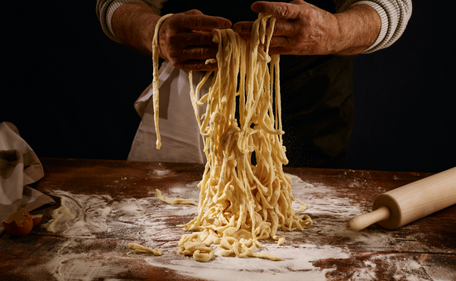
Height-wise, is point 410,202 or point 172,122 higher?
point 172,122

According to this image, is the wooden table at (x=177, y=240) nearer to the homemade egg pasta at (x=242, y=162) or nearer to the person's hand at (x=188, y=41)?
the homemade egg pasta at (x=242, y=162)

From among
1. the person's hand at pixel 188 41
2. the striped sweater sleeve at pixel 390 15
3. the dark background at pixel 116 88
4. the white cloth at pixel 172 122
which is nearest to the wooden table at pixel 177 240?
the white cloth at pixel 172 122

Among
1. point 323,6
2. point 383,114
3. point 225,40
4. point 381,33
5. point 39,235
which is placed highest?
point 323,6

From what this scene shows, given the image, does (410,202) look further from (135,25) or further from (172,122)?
(135,25)

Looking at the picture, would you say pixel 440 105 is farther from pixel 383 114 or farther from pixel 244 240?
pixel 244 240

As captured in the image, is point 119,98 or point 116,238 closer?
point 116,238

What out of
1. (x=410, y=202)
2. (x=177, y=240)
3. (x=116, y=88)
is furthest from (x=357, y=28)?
(x=116, y=88)

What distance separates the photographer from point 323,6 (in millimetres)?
2018

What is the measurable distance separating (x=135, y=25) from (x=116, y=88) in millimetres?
1342

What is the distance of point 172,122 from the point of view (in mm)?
1981

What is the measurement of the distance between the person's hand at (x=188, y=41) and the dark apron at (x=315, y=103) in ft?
2.47

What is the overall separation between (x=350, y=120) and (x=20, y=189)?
5.57 feet

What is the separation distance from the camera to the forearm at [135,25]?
159cm

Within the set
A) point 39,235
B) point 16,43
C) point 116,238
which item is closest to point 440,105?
point 116,238
